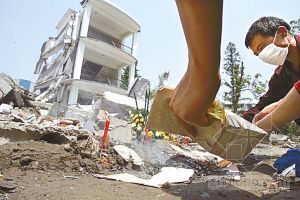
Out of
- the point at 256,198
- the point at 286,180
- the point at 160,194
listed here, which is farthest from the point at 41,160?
the point at 286,180

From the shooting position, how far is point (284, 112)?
164 cm

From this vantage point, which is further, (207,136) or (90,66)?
(90,66)

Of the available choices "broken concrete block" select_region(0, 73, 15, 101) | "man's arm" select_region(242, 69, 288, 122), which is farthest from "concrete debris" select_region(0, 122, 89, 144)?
"broken concrete block" select_region(0, 73, 15, 101)

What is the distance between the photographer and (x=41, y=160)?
259 centimetres

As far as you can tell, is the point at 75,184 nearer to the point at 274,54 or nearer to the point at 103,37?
the point at 274,54

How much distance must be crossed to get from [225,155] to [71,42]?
14.3m

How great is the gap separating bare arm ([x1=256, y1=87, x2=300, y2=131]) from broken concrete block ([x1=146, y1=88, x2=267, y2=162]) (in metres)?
0.34

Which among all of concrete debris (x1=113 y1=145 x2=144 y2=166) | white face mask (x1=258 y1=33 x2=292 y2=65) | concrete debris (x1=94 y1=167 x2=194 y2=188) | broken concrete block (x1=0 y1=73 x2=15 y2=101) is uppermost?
broken concrete block (x1=0 y1=73 x2=15 y2=101)

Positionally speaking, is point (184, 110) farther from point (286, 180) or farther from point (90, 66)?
point (90, 66)

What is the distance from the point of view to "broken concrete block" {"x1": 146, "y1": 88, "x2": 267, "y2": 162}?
1128mm

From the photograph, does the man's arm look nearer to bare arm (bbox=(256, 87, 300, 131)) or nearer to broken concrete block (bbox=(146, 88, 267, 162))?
bare arm (bbox=(256, 87, 300, 131))

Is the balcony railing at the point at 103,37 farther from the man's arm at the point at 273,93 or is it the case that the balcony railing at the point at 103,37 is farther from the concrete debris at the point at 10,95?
the man's arm at the point at 273,93

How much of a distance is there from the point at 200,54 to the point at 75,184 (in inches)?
71.7

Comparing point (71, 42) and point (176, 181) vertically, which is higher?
point (71, 42)
